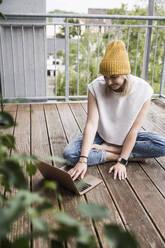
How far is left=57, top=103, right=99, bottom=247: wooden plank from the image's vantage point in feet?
4.46

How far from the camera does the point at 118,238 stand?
316mm

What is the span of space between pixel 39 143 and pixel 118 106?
765 millimetres

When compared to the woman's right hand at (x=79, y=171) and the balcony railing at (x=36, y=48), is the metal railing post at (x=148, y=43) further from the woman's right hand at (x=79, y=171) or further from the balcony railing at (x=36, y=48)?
the woman's right hand at (x=79, y=171)

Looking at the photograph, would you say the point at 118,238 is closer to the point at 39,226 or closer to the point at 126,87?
the point at 39,226

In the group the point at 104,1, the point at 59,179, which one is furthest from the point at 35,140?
the point at 104,1

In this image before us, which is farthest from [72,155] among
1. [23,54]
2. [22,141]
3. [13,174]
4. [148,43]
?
[148,43]

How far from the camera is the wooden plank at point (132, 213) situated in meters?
1.23

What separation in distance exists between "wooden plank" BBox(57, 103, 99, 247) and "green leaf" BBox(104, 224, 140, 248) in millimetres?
937

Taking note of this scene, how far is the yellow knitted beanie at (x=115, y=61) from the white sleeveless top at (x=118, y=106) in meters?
0.19

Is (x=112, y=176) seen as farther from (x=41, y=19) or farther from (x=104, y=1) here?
(x=104, y=1)

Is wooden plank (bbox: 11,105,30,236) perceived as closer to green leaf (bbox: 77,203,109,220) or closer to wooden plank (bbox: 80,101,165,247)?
wooden plank (bbox: 80,101,165,247)

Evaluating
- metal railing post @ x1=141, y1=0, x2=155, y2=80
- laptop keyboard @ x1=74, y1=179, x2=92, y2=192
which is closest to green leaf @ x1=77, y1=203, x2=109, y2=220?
laptop keyboard @ x1=74, y1=179, x2=92, y2=192

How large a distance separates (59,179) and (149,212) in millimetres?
532

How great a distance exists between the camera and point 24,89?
3.52 m
